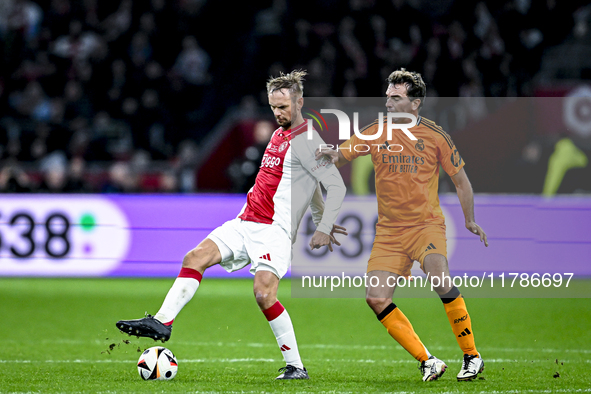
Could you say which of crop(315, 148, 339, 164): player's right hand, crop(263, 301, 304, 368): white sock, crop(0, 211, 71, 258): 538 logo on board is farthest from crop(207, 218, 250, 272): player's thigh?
crop(0, 211, 71, 258): 538 logo on board

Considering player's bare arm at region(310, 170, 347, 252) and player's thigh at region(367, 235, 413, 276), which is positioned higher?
player's bare arm at region(310, 170, 347, 252)

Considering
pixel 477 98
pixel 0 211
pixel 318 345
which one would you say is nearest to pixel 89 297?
pixel 0 211

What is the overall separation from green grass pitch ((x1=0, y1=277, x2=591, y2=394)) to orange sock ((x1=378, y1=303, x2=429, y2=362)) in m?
0.20

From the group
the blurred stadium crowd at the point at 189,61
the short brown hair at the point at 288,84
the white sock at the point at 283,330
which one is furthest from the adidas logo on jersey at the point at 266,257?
the blurred stadium crowd at the point at 189,61

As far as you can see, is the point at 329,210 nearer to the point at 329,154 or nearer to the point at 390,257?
the point at 329,154

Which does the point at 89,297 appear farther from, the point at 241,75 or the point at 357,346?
the point at 241,75

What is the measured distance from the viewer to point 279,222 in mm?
5059

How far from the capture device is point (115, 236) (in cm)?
1087

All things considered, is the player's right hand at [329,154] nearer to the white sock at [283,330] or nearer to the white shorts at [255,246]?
the white shorts at [255,246]

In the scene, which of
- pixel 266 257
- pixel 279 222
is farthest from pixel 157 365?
pixel 279 222

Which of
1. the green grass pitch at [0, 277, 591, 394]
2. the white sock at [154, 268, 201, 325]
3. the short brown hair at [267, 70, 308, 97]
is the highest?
the short brown hair at [267, 70, 308, 97]

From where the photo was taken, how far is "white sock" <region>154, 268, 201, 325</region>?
475 cm

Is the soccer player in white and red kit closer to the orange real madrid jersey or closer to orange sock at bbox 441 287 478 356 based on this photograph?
the orange real madrid jersey

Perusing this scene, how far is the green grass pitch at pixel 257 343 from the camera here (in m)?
4.84
